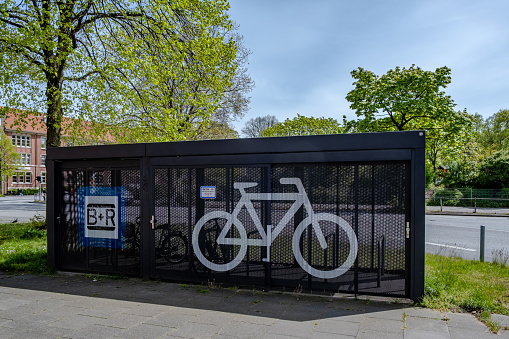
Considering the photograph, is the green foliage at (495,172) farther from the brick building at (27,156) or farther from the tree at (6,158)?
the brick building at (27,156)

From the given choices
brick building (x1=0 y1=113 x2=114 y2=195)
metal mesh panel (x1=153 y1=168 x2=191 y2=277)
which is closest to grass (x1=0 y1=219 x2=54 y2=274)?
metal mesh panel (x1=153 y1=168 x2=191 y2=277)

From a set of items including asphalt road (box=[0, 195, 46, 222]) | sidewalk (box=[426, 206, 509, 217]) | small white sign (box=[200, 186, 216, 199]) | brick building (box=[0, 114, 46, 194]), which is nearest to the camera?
small white sign (box=[200, 186, 216, 199])

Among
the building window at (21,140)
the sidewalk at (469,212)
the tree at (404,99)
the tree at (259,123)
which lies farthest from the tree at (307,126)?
the building window at (21,140)

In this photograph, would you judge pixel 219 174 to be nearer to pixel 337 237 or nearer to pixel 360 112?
pixel 337 237

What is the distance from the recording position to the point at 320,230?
231 inches

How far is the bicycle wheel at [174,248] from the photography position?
6.60 metres

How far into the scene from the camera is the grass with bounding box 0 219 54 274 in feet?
25.2

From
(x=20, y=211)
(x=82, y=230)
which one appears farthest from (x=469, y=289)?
(x=20, y=211)

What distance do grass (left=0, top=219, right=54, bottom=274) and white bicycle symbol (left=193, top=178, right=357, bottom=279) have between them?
3.58m

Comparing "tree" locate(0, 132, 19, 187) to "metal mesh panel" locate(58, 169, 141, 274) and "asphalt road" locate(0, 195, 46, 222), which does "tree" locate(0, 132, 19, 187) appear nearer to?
"asphalt road" locate(0, 195, 46, 222)

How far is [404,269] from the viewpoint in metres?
5.52

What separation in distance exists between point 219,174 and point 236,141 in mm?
630

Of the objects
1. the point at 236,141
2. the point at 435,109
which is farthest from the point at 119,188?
the point at 435,109

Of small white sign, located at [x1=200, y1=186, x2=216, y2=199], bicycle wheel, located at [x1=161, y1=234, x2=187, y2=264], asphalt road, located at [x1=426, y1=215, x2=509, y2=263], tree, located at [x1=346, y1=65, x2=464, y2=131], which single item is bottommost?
asphalt road, located at [x1=426, y1=215, x2=509, y2=263]
